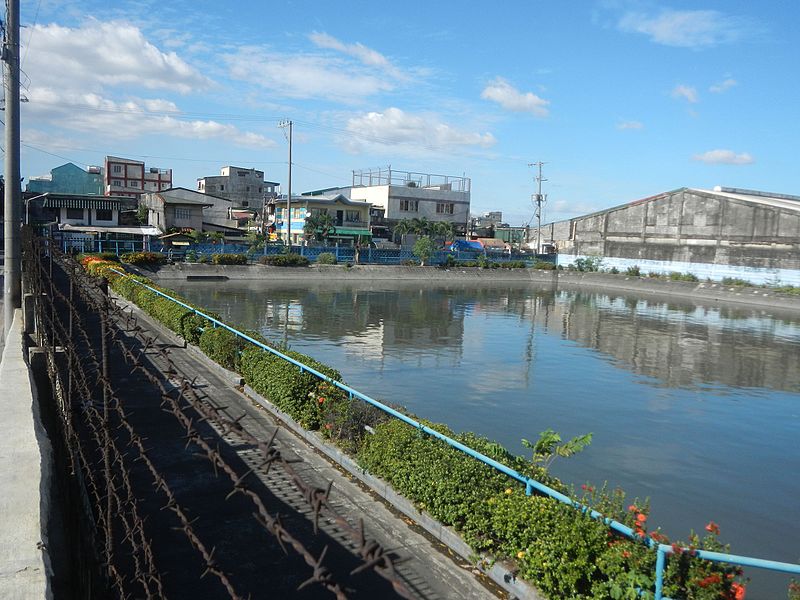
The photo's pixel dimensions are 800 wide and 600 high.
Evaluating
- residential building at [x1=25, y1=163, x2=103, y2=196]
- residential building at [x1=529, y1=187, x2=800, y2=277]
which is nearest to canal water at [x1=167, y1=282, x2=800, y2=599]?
residential building at [x1=529, y1=187, x2=800, y2=277]

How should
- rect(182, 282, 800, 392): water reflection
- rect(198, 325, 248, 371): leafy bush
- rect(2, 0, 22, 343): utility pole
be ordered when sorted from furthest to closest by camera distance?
rect(182, 282, 800, 392): water reflection → rect(198, 325, 248, 371): leafy bush → rect(2, 0, 22, 343): utility pole

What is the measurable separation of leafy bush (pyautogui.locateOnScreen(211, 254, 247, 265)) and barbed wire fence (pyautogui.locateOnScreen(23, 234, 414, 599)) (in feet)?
122

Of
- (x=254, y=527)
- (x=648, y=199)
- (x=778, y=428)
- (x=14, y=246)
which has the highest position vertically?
(x=648, y=199)

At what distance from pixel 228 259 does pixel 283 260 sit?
431 centimetres

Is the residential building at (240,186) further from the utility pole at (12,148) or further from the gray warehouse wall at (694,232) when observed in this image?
the utility pole at (12,148)

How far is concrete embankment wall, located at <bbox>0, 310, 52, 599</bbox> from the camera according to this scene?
2750mm

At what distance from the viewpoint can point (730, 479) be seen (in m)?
11.4

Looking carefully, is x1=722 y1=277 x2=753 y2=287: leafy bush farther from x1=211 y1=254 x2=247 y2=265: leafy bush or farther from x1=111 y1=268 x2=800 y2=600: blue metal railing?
x1=111 y1=268 x2=800 y2=600: blue metal railing

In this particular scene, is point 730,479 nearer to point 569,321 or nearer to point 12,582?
point 12,582

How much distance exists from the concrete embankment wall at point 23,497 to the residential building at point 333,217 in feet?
188

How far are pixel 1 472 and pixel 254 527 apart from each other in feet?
10.8

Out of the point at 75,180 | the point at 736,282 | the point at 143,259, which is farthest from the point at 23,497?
the point at 75,180

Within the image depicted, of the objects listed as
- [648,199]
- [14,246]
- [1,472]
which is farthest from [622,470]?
[648,199]

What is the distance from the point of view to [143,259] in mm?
44156
